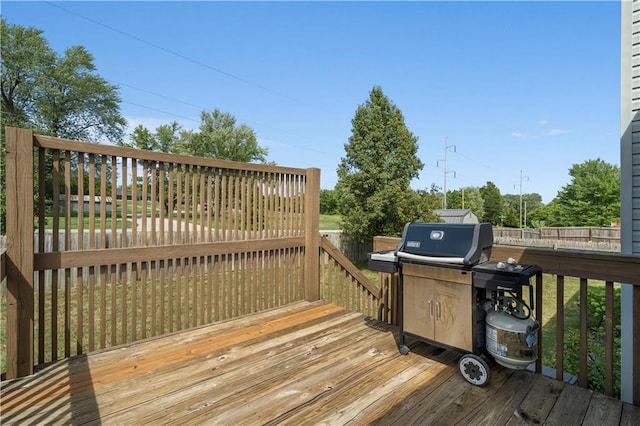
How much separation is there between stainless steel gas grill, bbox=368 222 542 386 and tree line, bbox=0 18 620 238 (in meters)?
10.5

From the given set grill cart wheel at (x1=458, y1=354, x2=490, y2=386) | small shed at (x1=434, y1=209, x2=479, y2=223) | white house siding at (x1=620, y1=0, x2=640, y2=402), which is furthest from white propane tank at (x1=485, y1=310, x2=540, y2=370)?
small shed at (x1=434, y1=209, x2=479, y2=223)

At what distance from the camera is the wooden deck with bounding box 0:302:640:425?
1.61m

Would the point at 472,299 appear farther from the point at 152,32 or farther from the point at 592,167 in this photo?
the point at 592,167

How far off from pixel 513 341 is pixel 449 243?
65cm

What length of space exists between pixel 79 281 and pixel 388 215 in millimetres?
11727

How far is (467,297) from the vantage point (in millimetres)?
1939

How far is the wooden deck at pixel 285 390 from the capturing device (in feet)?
5.29

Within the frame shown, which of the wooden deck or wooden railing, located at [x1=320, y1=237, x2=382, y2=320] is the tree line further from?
wooden railing, located at [x1=320, y1=237, x2=382, y2=320]

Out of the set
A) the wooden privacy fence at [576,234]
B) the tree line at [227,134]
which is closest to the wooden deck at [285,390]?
the tree line at [227,134]

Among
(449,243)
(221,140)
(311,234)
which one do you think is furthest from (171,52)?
(449,243)

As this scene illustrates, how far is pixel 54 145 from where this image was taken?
7.03 ft

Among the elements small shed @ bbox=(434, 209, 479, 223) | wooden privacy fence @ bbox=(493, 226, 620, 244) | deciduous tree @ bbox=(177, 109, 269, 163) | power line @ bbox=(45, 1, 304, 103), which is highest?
power line @ bbox=(45, 1, 304, 103)

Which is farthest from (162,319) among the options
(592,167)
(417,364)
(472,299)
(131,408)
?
(592,167)

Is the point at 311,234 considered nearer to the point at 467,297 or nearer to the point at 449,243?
the point at 449,243
